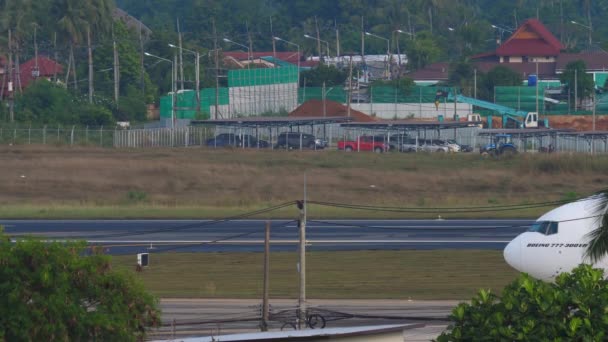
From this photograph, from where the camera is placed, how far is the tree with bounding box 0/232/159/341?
16.8m

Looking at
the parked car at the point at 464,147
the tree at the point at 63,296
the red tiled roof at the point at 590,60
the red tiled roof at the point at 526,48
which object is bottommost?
the tree at the point at 63,296

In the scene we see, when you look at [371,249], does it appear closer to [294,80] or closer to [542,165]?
[542,165]

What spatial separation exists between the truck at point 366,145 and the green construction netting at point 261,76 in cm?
2987

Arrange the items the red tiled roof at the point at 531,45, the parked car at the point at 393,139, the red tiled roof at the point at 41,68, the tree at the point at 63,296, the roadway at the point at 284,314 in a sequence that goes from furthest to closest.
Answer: the red tiled roof at the point at 531,45 < the red tiled roof at the point at 41,68 < the parked car at the point at 393,139 < the roadway at the point at 284,314 < the tree at the point at 63,296

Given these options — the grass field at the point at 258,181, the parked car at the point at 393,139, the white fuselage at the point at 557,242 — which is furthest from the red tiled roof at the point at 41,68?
the white fuselage at the point at 557,242

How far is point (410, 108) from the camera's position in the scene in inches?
4897

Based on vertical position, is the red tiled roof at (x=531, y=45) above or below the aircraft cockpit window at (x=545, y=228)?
above

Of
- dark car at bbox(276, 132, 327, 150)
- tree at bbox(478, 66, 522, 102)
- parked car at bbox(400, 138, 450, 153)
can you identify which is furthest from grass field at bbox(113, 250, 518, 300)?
tree at bbox(478, 66, 522, 102)

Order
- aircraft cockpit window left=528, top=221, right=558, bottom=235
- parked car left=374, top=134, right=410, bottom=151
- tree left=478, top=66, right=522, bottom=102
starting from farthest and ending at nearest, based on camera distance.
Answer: tree left=478, top=66, right=522, bottom=102 < parked car left=374, top=134, right=410, bottom=151 < aircraft cockpit window left=528, top=221, right=558, bottom=235

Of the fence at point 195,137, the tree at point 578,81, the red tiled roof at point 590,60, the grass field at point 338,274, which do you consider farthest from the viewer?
the red tiled roof at point 590,60

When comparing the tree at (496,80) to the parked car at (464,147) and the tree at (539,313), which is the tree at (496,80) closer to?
the parked car at (464,147)

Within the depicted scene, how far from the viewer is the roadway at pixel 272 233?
47.1m

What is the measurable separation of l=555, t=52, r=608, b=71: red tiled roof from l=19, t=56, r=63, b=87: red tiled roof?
→ 67117 mm

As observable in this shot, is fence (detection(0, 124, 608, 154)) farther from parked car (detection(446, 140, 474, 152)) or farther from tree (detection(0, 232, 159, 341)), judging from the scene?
tree (detection(0, 232, 159, 341))
